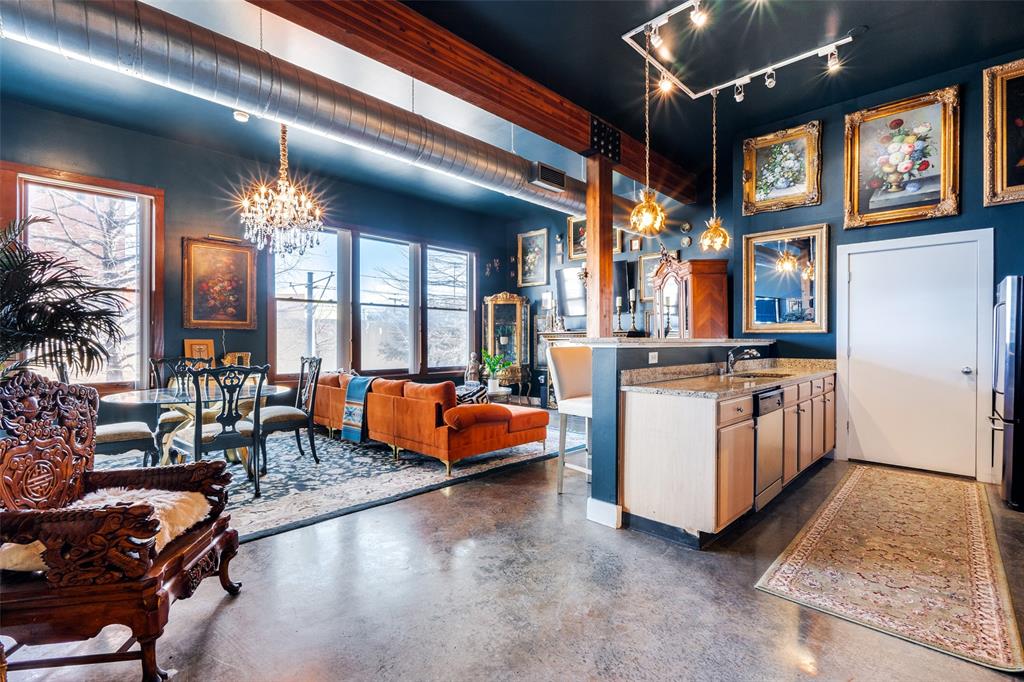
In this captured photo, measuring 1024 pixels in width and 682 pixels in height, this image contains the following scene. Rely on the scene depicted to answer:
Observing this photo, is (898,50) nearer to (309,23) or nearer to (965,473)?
(965,473)

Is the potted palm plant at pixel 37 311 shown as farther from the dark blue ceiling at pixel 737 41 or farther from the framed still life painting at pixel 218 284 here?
the framed still life painting at pixel 218 284

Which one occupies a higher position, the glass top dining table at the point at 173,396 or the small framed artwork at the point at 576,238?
the small framed artwork at the point at 576,238

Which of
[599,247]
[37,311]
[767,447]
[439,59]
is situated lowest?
[767,447]

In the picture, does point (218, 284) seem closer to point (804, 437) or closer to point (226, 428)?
point (226, 428)

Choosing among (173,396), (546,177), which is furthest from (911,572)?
(173,396)

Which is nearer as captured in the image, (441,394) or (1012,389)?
(1012,389)

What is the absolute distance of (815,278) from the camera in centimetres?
507

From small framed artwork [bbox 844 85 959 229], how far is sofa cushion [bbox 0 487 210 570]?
5883 millimetres

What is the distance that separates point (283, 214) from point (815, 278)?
5.69 m

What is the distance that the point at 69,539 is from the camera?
1.59 meters

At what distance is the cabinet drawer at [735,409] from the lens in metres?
2.80

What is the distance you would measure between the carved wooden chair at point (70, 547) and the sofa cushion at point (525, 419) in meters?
3.21

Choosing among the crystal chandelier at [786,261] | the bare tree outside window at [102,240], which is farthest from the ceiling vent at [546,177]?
the bare tree outside window at [102,240]

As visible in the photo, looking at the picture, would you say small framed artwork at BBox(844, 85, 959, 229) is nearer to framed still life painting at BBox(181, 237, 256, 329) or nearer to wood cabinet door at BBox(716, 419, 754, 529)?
wood cabinet door at BBox(716, 419, 754, 529)
